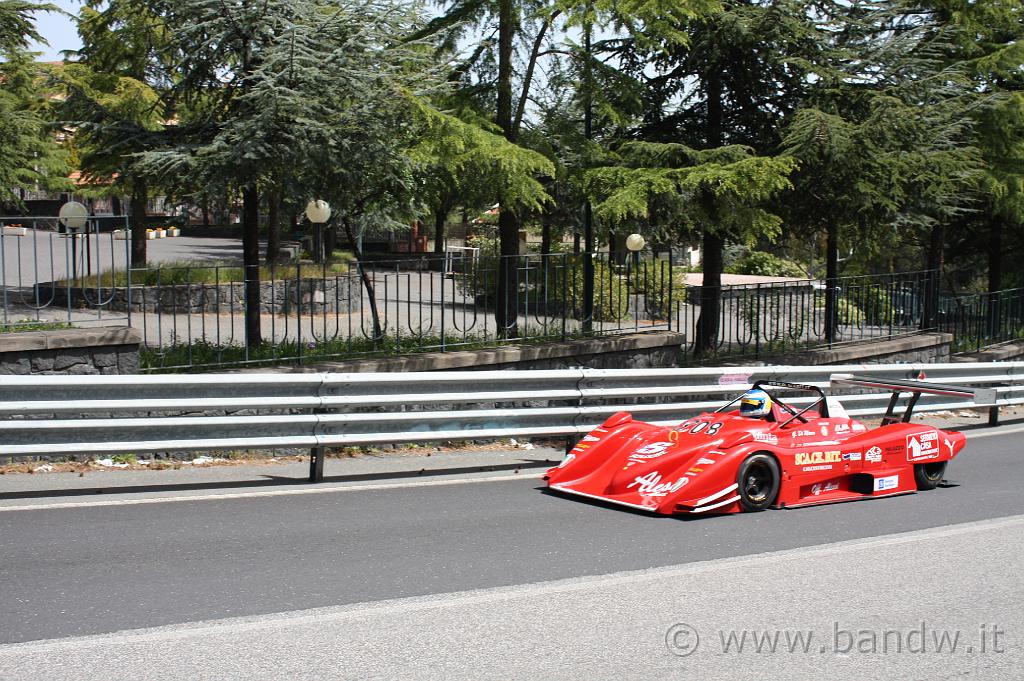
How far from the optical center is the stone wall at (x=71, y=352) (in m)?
9.80

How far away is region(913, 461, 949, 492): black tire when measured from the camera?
999cm

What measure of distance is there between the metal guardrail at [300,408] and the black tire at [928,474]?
1576 mm

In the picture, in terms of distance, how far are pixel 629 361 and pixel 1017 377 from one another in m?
5.73

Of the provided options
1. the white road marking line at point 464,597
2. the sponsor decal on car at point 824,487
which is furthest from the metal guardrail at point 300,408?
the white road marking line at point 464,597

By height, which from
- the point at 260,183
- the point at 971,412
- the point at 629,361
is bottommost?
the point at 971,412

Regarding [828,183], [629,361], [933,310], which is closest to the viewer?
[629,361]

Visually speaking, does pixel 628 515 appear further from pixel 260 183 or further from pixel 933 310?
pixel 933 310

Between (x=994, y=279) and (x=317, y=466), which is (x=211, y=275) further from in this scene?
(x=994, y=279)

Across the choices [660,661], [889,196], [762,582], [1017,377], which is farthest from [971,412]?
[660,661]

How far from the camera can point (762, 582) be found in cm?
677

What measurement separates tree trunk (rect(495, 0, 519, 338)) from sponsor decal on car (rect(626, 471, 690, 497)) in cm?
509

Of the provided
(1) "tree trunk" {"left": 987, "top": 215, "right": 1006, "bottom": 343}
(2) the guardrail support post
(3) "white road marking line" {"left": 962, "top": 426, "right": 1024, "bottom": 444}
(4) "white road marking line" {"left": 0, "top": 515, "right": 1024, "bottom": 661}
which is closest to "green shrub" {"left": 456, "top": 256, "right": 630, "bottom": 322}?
(2) the guardrail support post

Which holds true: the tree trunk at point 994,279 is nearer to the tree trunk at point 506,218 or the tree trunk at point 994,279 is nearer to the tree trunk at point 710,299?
the tree trunk at point 710,299

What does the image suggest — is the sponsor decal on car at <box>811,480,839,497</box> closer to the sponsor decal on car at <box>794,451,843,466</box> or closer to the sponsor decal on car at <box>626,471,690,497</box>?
the sponsor decal on car at <box>794,451,843,466</box>
